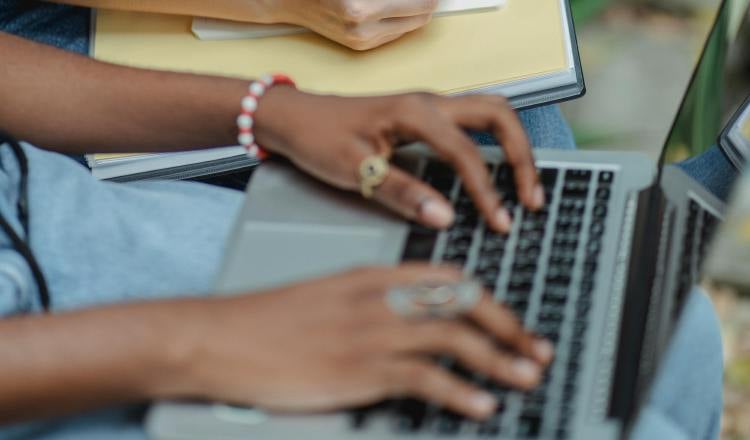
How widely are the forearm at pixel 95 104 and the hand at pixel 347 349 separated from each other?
0.27m

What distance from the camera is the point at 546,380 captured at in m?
0.65

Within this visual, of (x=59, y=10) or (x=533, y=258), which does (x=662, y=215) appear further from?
(x=59, y=10)

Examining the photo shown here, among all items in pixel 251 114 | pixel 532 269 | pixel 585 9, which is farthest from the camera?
pixel 585 9

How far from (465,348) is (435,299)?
35 mm

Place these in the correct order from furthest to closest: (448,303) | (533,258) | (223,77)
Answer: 1. (223,77)
2. (533,258)
3. (448,303)

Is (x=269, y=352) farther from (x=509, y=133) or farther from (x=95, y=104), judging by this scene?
(x=95, y=104)

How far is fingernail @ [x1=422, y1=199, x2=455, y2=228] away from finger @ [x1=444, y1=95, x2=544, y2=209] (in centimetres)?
6

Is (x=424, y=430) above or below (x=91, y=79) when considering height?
below

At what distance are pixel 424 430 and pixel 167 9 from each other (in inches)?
23.0

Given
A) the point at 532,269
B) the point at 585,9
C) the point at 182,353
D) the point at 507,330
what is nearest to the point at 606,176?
the point at 532,269

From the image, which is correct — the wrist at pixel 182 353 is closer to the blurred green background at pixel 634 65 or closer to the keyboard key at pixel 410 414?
the keyboard key at pixel 410 414

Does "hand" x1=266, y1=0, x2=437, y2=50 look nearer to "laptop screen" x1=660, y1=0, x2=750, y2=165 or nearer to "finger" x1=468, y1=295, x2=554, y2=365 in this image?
"laptop screen" x1=660, y1=0, x2=750, y2=165

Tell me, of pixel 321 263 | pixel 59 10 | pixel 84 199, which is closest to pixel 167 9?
pixel 59 10

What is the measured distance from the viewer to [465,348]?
0.61 meters
